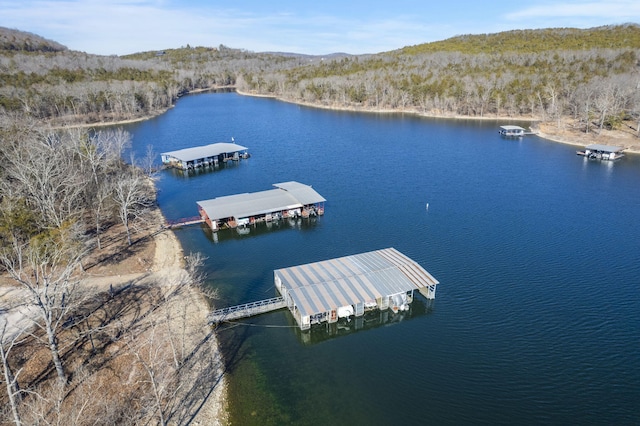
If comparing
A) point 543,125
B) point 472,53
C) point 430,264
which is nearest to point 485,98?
point 543,125

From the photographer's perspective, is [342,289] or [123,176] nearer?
[342,289]

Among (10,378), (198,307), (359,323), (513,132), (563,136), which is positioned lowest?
(359,323)

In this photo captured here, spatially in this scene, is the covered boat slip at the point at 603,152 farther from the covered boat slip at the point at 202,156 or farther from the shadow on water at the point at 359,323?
the covered boat slip at the point at 202,156

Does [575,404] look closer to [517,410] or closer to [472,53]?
[517,410]

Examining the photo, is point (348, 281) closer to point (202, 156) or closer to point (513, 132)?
point (202, 156)

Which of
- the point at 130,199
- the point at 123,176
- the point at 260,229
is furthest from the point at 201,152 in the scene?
the point at 260,229

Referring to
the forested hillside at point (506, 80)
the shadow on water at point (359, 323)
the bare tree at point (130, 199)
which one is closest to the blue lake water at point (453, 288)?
the shadow on water at point (359, 323)
